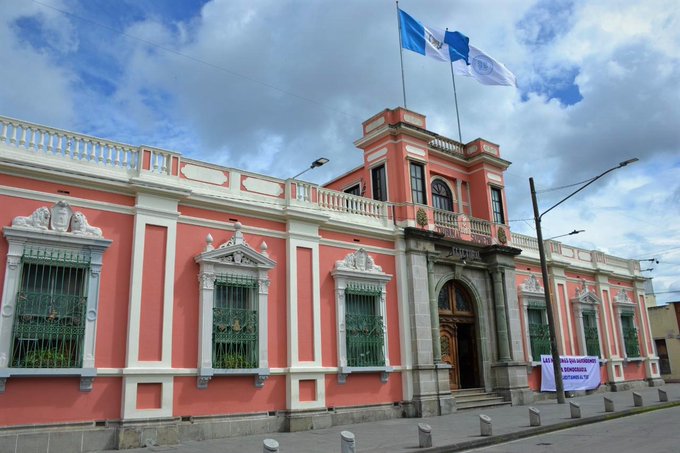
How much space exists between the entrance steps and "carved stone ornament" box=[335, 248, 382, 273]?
5.01 m

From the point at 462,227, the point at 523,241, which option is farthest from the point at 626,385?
the point at 462,227

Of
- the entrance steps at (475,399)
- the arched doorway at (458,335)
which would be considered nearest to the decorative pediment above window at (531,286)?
the arched doorway at (458,335)

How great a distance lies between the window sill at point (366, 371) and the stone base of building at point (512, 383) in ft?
16.5

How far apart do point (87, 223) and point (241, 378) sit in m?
5.02

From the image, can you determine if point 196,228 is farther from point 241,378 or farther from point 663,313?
point 663,313

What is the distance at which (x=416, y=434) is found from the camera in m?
12.6

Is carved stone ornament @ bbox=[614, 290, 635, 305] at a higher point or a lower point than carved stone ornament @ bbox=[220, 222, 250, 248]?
lower

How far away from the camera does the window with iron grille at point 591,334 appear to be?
80.6 ft

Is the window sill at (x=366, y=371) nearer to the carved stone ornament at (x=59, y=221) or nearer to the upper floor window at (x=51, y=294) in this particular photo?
the upper floor window at (x=51, y=294)

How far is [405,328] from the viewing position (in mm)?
17172

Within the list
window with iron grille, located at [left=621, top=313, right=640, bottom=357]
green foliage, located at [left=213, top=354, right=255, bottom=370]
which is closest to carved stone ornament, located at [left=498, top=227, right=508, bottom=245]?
window with iron grille, located at [left=621, top=313, right=640, bottom=357]

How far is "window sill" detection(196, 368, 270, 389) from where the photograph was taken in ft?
42.1

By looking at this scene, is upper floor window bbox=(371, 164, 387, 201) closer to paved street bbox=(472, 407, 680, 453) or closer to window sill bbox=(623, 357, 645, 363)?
paved street bbox=(472, 407, 680, 453)

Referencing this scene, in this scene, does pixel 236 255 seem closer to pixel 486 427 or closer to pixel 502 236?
pixel 486 427
